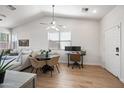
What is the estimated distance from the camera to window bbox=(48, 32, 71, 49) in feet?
22.9

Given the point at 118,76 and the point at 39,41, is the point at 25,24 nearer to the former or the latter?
the point at 39,41

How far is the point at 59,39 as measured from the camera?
23.4ft

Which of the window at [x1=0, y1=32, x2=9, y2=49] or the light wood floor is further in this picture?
the window at [x1=0, y1=32, x2=9, y2=49]

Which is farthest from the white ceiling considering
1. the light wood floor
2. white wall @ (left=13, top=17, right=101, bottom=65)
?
the light wood floor

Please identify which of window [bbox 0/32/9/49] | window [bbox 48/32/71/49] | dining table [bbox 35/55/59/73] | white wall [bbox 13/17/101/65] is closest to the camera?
dining table [bbox 35/55/59/73]

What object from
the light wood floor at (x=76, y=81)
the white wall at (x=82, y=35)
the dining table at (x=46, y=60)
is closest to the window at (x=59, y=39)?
the white wall at (x=82, y=35)

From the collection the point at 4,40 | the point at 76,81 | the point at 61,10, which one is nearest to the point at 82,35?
the point at 61,10

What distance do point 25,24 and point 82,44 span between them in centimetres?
376

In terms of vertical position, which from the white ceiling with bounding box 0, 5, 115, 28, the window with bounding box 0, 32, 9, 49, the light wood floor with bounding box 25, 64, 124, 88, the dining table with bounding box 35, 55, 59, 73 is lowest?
the light wood floor with bounding box 25, 64, 124, 88

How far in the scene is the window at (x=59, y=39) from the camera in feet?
22.9

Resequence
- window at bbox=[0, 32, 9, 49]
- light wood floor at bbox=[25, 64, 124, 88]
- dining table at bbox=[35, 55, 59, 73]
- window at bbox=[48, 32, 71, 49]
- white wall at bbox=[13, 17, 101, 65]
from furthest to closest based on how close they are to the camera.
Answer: window at bbox=[0, 32, 9, 49]
window at bbox=[48, 32, 71, 49]
white wall at bbox=[13, 17, 101, 65]
dining table at bbox=[35, 55, 59, 73]
light wood floor at bbox=[25, 64, 124, 88]

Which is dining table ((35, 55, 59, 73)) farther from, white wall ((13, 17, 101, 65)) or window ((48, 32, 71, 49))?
window ((48, 32, 71, 49))

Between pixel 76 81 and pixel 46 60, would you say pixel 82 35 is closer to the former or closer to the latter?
pixel 46 60
